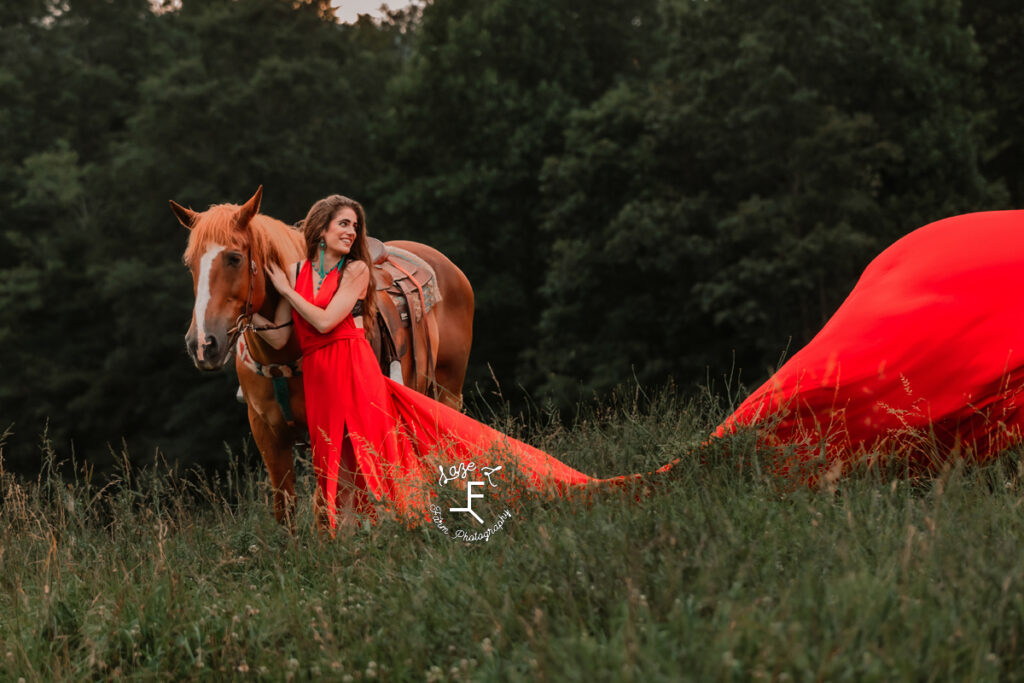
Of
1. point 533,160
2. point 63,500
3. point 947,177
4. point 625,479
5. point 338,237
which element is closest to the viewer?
point 625,479

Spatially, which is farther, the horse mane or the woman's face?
the woman's face

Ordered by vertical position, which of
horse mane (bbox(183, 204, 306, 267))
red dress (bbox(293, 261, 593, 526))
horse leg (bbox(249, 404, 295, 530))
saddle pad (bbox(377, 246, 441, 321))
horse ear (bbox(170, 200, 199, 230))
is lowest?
horse leg (bbox(249, 404, 295, 530))

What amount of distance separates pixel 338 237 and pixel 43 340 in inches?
970

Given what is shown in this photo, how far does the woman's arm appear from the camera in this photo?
196 inches

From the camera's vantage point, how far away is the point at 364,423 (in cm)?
499

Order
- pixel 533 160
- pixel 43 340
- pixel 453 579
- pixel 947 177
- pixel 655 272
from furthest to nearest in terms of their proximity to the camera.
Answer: pixel 43 340
pixel 533 160
pixel 655 272
pixel 947 177
pixel 453 579

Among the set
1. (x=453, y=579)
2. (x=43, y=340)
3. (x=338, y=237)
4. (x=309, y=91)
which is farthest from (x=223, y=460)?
(x=453, y=579)

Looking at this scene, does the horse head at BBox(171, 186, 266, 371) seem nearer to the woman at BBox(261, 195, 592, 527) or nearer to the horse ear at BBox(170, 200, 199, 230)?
the horse ear at BBox(170, 200, 199, 230)

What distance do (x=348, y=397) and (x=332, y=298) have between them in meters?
0.52

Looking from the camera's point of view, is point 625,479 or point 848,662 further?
point 625,479

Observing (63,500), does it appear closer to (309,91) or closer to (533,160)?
(533,160)

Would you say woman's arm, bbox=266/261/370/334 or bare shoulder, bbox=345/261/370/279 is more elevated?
bare shoulder, bbox=345/261/370/279

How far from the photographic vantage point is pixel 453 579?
335 cm

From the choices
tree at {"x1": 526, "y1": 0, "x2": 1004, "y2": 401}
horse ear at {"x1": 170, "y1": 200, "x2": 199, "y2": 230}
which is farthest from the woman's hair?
tree at {"x1": 526, "y1": 0, "x2": 1004, "y2": 401}
